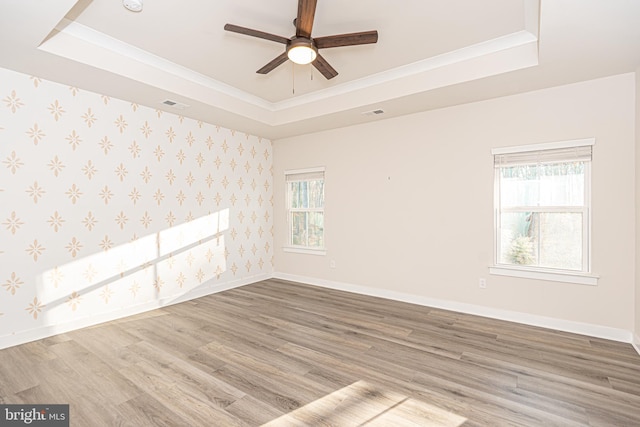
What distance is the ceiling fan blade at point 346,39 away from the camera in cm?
242

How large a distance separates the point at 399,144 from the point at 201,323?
343 centimetres

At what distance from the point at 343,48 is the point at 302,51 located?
0.85 meters

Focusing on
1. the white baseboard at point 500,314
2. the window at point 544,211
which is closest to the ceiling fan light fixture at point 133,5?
the window at point 544,211

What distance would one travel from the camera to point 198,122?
15.1ft

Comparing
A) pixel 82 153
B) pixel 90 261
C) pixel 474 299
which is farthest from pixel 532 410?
pixel 82 153

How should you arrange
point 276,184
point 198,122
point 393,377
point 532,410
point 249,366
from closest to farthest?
1. point 532,410
2. point 393,377
3. point 249,366
4. point 198,122
5. point 276,184

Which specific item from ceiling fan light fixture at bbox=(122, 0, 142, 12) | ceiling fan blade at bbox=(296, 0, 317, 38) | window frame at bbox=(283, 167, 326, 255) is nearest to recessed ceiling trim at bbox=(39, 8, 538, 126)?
ceiling fan light fixture at bbox=(122, 0, 142, 12)

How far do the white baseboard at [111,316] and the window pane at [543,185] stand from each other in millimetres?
4138

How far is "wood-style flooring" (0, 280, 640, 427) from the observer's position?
1.99 m

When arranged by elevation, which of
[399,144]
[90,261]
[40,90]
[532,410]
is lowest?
[532,410]

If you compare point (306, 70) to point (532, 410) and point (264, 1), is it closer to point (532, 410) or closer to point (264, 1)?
point (264, 1)

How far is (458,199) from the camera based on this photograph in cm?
395

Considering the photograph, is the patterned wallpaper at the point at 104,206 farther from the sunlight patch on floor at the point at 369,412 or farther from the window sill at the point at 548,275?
the window sill at the point at 548,275

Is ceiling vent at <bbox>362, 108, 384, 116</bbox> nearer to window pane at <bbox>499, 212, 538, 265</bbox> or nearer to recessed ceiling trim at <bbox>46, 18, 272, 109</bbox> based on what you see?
recessed ceiling trim at <bbox>46, 18, 272, 109</bbox>
